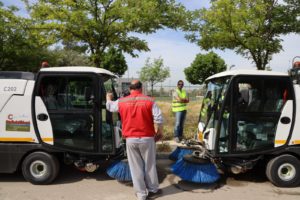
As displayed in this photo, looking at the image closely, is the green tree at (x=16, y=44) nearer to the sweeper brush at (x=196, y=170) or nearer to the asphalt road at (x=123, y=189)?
the asphalt road at (x=123, y=189)

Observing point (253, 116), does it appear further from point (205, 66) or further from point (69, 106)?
point (205, 66)

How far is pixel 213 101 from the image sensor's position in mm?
5777

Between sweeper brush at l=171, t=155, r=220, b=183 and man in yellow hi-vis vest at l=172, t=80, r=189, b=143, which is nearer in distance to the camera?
sweeper brush at l=171, t=155, r=220, b=183

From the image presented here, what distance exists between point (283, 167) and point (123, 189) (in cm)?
272

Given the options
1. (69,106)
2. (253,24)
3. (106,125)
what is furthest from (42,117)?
(253,24)

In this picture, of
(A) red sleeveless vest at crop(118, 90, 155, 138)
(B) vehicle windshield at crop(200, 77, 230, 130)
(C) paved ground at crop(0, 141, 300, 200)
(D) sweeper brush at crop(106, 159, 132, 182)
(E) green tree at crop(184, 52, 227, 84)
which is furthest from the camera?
(E) green tree at crop(184, 52, 227, 84)

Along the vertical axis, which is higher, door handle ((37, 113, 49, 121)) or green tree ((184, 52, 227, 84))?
green tree ((184, 52, 227, 84))

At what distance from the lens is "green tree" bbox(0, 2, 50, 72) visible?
11.8 meters

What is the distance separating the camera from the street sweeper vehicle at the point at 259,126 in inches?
204

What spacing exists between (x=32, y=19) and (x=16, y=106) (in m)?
5.64

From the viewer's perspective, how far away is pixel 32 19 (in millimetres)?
9969

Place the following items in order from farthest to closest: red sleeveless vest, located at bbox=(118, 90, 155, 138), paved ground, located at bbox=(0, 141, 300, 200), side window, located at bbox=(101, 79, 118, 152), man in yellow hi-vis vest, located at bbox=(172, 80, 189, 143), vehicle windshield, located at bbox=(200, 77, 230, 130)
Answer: man in yellow hi-vis vest, located at bbox=(172, 80, 189, 143)
vehicle windshield, located at bbox=(200, 77, 230, 130)
side window, located at bbox=(101, 79, 118, 152)
paved ground, located at bbox=(0, 141, 300, 200)
red sleeveless vest, located at bbox=(118, 90, 155, 138)

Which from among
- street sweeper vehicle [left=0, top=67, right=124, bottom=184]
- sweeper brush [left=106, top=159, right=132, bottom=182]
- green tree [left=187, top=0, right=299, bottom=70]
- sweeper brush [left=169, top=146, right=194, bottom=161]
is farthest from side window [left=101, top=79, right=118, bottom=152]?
green tree [left=187, top=0, right=299, bottom=70]

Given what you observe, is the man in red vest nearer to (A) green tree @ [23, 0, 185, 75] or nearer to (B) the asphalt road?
(B) the asphalt road
